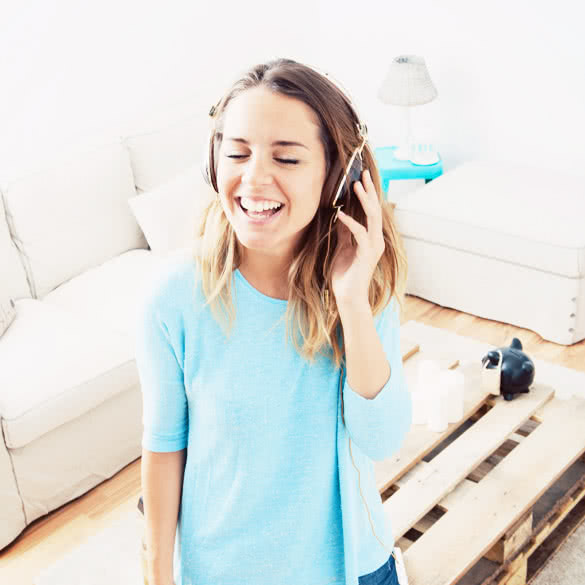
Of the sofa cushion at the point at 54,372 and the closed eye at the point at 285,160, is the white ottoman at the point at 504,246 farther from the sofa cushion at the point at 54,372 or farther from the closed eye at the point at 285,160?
the closed eye at the point at 285,160

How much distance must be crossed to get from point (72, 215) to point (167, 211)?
1.04 ft

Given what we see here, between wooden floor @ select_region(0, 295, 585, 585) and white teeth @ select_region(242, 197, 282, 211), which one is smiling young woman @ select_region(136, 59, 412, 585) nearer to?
white teeth @ select_region(242, 197, 282, 211)

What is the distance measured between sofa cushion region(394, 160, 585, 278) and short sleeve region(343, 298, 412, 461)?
1.89 m

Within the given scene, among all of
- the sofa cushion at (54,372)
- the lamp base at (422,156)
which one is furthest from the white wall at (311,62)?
the sofa cushion at (54,372)

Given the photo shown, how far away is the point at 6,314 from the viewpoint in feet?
7.70

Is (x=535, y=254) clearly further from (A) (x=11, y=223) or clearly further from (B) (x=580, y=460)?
(A) (x=11, y=223)

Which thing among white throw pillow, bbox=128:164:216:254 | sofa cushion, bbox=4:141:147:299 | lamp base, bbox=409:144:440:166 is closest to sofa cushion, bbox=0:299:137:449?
sofa cushion, bbox=4:141:147:299

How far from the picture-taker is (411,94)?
338 cm

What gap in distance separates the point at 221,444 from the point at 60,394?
1257 mm

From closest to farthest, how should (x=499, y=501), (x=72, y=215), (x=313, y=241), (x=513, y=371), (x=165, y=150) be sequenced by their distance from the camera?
(x=313, y=241) < (x=499, y=501) < (x=513, y=371) < (x=72, y=215) < (x=165, y=150)

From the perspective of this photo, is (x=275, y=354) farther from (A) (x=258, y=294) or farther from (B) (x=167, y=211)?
(B) (x=167, y=211)

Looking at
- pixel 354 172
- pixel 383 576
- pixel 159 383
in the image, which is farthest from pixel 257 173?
pixel 383 576

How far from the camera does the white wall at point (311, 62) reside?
9.38 feet

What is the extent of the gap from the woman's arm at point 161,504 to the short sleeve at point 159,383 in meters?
0.02
